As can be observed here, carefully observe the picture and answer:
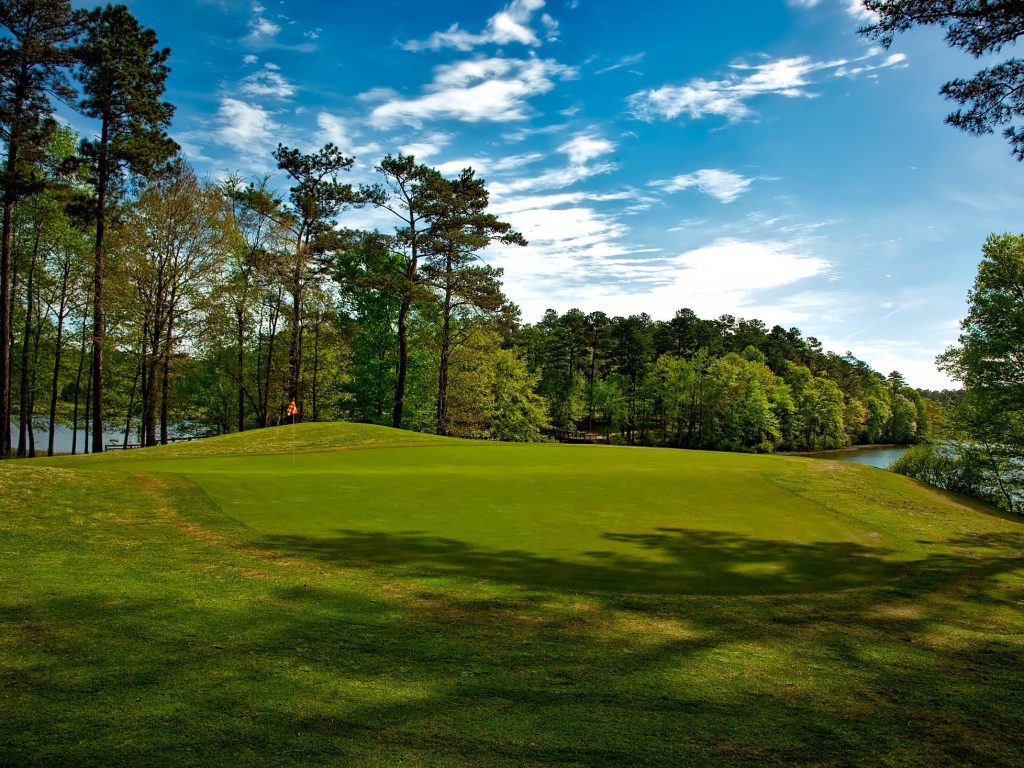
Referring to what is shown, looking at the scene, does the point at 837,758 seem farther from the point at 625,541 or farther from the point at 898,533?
the point at 898,533

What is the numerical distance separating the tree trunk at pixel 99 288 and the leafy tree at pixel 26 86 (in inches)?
94.1

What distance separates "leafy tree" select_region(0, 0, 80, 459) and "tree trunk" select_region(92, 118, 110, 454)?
2390 millimetres

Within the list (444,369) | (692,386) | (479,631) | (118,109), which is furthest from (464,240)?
(692,386)

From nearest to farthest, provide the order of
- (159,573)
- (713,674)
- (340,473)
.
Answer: (713,674), (159,573), (340,473)

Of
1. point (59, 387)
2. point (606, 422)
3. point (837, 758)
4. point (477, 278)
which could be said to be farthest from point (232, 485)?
point (606, 422)

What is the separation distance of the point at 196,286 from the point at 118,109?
892cm

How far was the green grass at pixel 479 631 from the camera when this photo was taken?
130 inches

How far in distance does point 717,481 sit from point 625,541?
277 inches

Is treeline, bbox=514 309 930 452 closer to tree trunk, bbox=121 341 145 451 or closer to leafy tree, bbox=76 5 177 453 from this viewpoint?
tree trunk, bbox=121 341 145 451

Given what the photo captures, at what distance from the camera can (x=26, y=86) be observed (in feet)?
70.1

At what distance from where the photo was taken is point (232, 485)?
11.7 meters

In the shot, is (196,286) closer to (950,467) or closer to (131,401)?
(131,401)

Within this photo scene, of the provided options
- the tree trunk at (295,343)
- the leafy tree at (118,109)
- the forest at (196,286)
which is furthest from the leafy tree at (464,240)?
the leafy tree at (118,109)

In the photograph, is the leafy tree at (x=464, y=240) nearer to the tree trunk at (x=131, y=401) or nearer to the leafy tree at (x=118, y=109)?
the leafy tree at (x=118, y=109)
